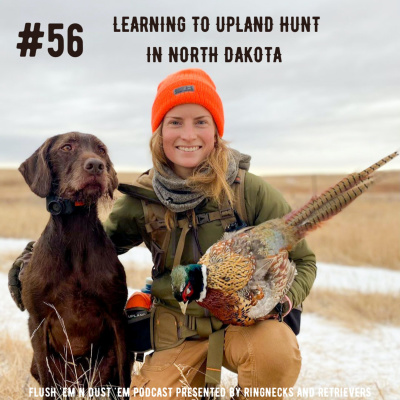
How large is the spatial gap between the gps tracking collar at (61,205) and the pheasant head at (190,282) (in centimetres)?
82

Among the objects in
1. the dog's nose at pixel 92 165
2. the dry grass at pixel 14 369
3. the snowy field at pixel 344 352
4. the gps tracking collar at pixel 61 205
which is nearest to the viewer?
the dog's nose at pixel 92 165

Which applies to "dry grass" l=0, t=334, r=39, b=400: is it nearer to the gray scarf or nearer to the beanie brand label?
the gray scarf

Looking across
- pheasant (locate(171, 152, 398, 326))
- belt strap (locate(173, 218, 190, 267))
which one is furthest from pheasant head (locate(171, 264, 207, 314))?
belt strap (locate(173, 218, 190, 267))

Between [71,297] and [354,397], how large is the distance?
2.25 meters

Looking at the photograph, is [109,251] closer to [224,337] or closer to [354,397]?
[224,337]

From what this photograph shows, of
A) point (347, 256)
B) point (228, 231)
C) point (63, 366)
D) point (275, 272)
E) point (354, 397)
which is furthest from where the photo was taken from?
point (347, 256)

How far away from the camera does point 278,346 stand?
3.17m

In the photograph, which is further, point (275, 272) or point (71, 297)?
point (71, 297)

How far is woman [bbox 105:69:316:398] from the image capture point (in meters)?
3.25

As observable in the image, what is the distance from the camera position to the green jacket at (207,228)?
3342 mm

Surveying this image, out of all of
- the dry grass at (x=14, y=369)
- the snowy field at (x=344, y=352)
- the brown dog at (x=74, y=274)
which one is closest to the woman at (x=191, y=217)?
the brown dog at (x=74, y=274)

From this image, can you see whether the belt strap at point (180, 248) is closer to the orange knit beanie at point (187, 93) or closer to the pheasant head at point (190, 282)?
the pheasant head at point (190, 282)

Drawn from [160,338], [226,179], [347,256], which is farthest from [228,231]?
[347,256]

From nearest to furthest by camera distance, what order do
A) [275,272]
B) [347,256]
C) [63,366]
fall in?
[275,272] < [63,366] < [347,256]
